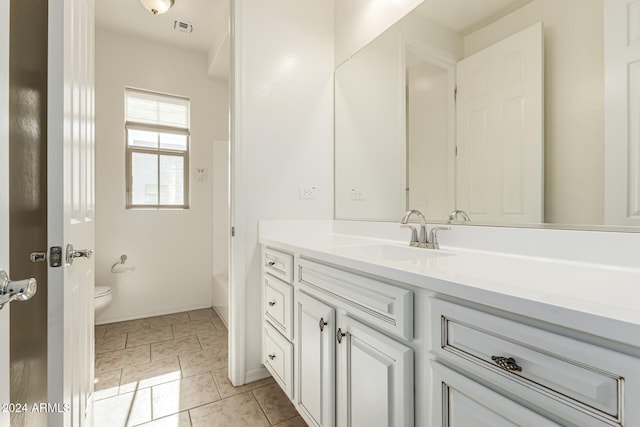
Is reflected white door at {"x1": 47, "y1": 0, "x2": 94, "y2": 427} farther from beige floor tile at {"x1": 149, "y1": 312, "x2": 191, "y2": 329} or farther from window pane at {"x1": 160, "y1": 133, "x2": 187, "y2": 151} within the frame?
window pane at {"x1": 160, "y1": 133, "x2": 187, "y2": 151}

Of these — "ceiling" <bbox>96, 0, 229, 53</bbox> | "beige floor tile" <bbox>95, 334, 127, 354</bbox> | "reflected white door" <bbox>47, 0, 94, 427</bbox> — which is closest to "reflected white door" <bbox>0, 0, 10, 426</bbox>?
"reflected white door" <bbox>47, 0, 94, 427</bbox>

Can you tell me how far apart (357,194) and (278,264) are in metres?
0.72

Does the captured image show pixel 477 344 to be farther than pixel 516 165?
No

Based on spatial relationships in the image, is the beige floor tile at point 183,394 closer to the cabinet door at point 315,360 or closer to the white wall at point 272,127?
the white wall at point 272,127

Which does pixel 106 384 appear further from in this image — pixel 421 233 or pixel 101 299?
pixel 421 233

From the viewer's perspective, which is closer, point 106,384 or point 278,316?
point 278,316

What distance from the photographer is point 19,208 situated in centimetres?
90

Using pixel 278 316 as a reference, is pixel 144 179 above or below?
above

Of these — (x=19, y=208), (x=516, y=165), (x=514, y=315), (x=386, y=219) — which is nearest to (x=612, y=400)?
(x=514, y=315)

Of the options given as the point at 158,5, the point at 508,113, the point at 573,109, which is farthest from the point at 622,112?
the point at 158,5

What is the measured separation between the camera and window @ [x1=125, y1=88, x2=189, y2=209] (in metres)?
3.00

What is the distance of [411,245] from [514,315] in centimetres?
82

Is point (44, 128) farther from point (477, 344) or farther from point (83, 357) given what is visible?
point (477, 344)

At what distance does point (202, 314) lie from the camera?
10.2ft
